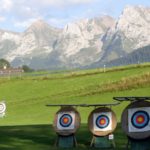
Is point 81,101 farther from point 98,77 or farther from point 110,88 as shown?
point 98,77

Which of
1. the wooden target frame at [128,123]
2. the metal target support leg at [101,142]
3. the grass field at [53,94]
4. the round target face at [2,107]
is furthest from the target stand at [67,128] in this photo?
the round target face at [2,107]

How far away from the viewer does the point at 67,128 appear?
19531 mm

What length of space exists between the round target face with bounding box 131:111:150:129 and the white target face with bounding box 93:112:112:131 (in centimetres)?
177

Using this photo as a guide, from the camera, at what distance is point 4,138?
22375 mm

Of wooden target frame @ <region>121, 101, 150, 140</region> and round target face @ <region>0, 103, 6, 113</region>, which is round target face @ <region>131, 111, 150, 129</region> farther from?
round target face @ <region>0, 103, 6, 113</region>

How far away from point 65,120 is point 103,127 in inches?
74.2

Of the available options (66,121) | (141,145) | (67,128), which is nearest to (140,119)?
(141,145)

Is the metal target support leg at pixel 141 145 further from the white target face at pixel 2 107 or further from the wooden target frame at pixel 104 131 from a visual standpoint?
the white target face at pixel 2 107

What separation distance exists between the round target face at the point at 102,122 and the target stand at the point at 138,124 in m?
1.47

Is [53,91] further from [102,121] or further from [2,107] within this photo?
[102,121]

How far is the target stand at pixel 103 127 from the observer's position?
18734 mm

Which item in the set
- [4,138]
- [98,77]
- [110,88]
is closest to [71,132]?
[4,138]

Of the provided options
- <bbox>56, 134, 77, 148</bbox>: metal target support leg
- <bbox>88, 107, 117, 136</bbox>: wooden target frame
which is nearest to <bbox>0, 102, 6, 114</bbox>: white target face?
<bbox>56, 134, 77, 148</bbox>: metal target support leg

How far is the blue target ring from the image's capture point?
19609 mm
